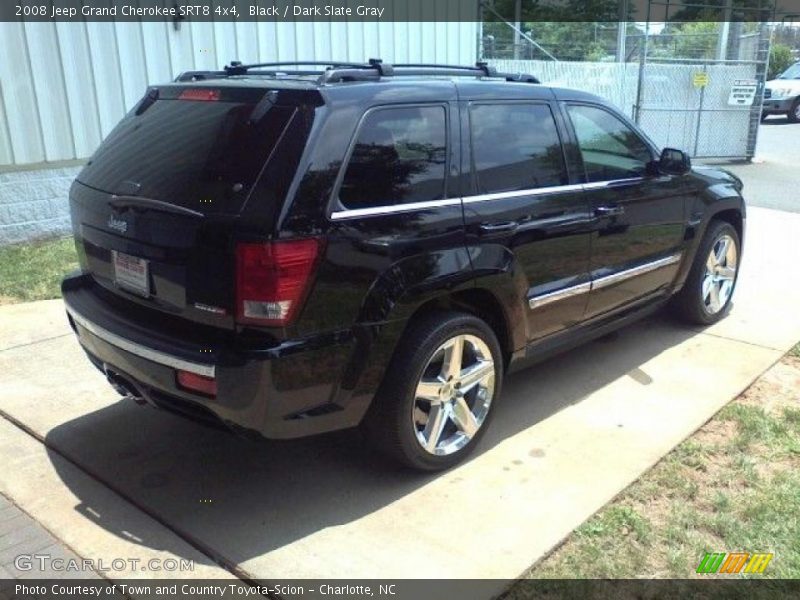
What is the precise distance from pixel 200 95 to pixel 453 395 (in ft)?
5.83

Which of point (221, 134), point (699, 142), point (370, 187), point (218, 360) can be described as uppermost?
point (221, 134)

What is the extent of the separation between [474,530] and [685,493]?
3.34ft

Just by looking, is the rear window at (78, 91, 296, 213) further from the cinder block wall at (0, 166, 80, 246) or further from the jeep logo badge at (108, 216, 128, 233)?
the cinder block wall at (0, 166, 80, 246)

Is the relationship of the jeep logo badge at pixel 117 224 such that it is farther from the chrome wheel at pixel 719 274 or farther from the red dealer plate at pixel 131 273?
the chrome wheel at pixel 719 274

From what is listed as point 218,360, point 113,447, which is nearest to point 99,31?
point 113,447

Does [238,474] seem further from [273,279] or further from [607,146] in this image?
[607,146]

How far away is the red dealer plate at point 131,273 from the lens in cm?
316

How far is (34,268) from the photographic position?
675 centimetres

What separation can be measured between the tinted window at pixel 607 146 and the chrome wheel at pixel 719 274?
114 centimetres

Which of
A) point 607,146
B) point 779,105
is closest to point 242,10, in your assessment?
point 607,146

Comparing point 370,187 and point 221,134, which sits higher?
point 221,134

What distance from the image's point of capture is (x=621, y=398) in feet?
14.5

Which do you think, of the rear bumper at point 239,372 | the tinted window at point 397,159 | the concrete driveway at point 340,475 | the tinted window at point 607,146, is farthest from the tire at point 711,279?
the rear bumper at point 239,372

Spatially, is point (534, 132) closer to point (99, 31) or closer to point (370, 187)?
point (370, 187)
